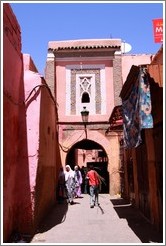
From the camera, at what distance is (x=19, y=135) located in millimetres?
7453

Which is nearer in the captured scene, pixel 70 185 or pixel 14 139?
pixel 14 139

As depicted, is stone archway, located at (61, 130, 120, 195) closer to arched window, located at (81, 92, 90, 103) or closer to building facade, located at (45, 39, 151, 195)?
building facade, located at (45, 39, 151, 195)

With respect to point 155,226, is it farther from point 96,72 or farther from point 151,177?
point 96,72

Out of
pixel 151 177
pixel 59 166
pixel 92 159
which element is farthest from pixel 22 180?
pixel 92 159

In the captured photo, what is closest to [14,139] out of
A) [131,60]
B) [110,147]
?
[110,147]

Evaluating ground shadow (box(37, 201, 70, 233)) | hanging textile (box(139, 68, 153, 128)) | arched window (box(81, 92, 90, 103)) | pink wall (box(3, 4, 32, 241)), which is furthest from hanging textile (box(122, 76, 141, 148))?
arched window (box(81, 92, 90, 103))

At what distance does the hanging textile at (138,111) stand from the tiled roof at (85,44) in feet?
25.8

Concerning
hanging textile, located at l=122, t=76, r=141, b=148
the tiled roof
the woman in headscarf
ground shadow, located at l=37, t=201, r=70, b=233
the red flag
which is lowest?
ground shadow, located at l=37, t=201, r=70, b=233

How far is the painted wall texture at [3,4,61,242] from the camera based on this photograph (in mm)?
6445

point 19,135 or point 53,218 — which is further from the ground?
point 19,135

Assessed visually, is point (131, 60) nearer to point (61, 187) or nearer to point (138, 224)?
point (61, 187)

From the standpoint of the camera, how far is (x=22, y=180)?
7246mm

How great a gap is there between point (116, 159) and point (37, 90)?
322 inches

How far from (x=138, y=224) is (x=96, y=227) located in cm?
104
